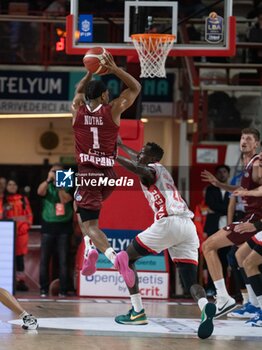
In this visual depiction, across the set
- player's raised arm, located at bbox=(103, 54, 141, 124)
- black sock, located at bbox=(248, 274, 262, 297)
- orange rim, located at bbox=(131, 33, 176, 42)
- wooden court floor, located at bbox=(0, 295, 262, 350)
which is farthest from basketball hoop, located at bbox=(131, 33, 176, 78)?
black sock, located at bbox=(248, 274, 262, 297)

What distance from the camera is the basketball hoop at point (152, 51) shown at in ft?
47.1

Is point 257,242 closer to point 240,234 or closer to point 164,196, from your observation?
point 240,234

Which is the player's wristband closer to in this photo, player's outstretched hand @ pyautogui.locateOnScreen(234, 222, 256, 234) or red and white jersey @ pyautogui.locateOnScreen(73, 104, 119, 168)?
player's outstretched hand @ pyautogui.locateOnScreen(234, 222, 256, 234)

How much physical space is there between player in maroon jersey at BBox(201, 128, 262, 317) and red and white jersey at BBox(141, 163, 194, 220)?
2.88 feet

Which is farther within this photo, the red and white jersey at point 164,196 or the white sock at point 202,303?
the red and white jersey at point 164,196

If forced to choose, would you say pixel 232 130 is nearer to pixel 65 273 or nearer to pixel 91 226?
pixel 65 273

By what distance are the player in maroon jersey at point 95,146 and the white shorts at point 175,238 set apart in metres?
0.45

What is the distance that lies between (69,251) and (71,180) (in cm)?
166

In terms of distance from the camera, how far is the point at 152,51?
14.4 metres

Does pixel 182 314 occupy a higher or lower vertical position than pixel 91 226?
lower

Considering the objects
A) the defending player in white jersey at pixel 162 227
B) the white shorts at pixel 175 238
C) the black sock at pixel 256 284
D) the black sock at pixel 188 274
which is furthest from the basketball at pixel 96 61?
the black sock at pixel 256 284

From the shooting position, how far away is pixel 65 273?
15539mm

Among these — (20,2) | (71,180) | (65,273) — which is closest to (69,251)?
(65,273)

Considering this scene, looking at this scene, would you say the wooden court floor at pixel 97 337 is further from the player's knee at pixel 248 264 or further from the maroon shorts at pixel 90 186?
the maroon shorts at pixel 90 186
